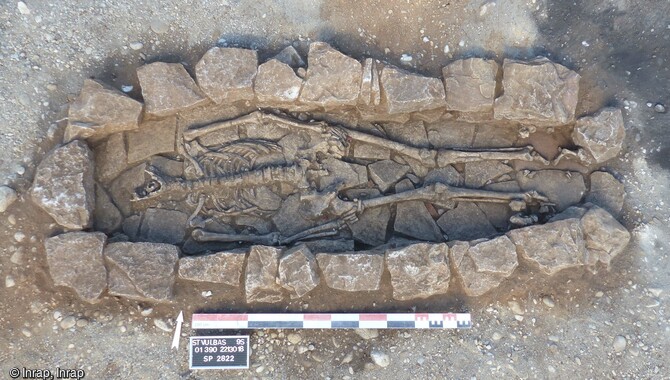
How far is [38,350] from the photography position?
3.82 meters

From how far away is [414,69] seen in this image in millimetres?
4340

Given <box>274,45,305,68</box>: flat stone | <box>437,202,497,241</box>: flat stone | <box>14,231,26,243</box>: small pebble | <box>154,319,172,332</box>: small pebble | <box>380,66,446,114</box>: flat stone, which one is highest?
<box>274,45,305,68</box>: flat stone

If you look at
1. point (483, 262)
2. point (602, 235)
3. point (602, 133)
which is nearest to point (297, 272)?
point (483, 262)

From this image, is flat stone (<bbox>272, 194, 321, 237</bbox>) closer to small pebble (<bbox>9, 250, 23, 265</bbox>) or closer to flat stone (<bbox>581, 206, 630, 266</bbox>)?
small pebble (<bbox>9, 250, 23, 265</bbox>)

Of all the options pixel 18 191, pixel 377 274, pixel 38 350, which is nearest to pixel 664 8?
pixel 377 274

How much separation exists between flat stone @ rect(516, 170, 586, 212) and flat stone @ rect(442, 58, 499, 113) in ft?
2.33

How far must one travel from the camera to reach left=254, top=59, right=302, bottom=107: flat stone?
13.1 feet

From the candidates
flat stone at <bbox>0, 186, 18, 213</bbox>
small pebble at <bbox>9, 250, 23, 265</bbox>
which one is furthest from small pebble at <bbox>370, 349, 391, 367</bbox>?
flat stone at <bbox>0, 186, 18, 213</bbox>

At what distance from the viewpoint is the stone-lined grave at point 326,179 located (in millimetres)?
3834

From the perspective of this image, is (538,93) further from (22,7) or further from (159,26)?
(22,7)

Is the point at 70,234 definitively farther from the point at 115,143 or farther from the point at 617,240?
the point at 617,240

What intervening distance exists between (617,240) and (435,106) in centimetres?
178

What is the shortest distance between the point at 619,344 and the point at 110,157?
438 centimetres

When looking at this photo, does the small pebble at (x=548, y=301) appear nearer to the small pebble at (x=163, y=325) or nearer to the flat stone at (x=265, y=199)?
the flat stone at (x=265, y=199)
